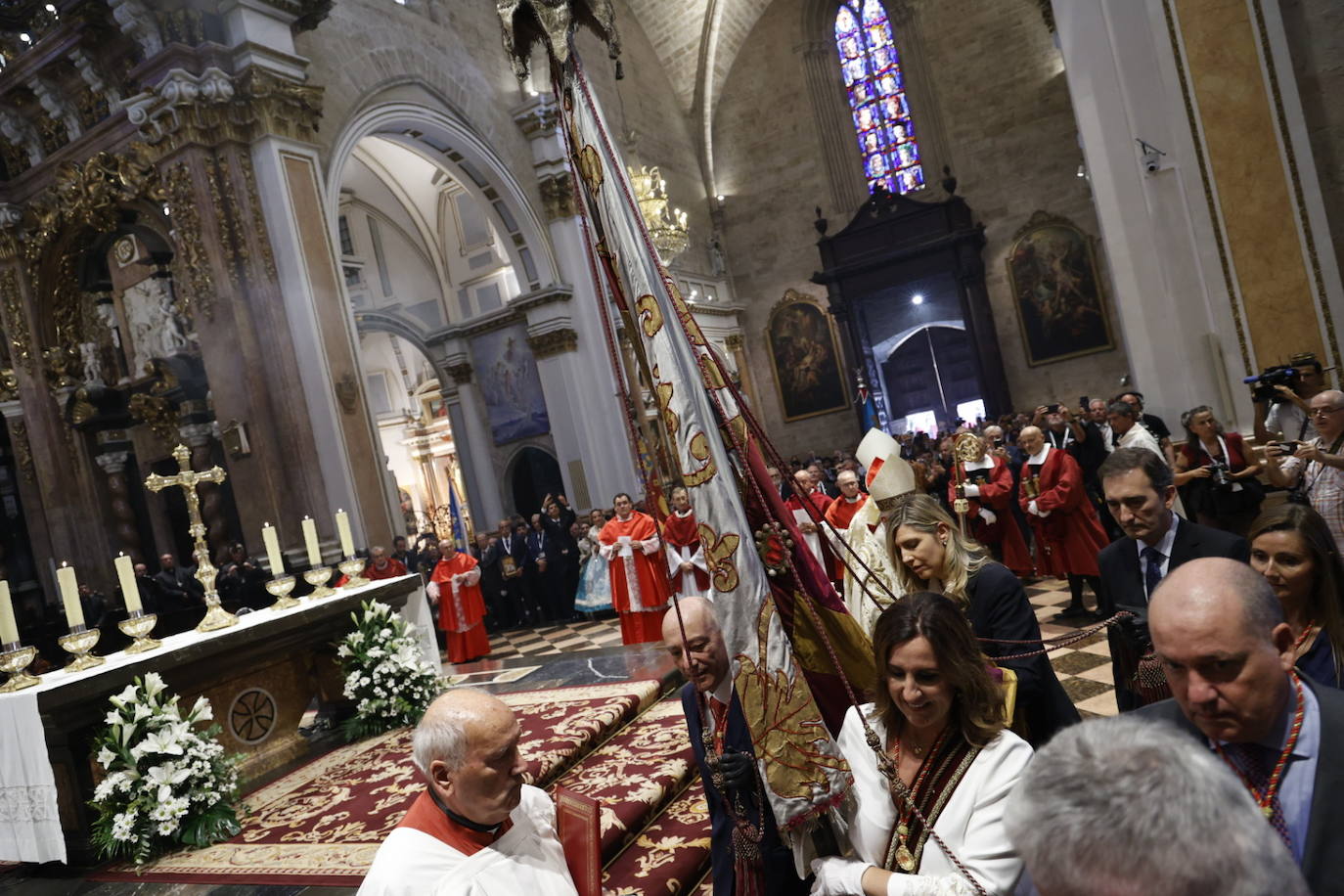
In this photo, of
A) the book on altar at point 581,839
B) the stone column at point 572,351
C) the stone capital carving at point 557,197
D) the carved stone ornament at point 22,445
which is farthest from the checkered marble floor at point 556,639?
the stone capital carving at point 557,197

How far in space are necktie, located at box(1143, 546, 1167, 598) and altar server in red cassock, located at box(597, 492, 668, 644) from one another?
5.70m

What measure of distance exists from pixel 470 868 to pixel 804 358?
19.2 meters

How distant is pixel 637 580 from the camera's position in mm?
8141

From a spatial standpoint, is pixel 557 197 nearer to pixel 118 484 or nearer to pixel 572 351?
pixel 572 351

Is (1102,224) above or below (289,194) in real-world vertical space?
below

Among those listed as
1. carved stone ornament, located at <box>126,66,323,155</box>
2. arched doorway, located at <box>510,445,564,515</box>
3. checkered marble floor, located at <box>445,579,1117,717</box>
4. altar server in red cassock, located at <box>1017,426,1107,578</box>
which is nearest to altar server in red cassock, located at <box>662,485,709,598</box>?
checkered marble floor, located at <box>445,579,1117,717</box>

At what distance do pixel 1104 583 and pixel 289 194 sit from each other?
353 inches

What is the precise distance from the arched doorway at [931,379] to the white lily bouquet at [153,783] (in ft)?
61.4

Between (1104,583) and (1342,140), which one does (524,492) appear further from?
(1104,583)

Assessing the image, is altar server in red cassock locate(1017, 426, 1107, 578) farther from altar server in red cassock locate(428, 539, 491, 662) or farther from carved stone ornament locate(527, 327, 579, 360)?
carved stone ornament locate(527, 327, 579, 360)

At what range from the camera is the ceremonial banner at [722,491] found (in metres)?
1.90

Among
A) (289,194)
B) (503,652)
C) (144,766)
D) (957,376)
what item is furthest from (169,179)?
(957,376)

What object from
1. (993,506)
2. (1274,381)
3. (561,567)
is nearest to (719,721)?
(1274,381)

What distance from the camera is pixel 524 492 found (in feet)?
53.7
